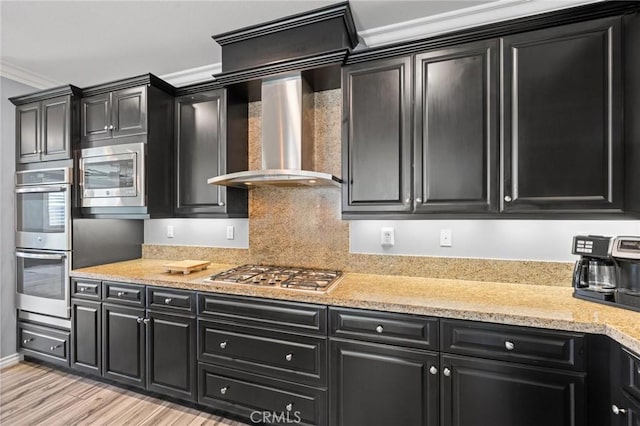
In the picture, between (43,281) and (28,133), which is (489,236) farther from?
(28,133)

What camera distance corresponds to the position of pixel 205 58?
8.73 ft

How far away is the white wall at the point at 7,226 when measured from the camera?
8.89 feet

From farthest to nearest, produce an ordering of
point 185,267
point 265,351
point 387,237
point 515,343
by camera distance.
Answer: point 185,267, point 387,237, point 265,351, point 515,343

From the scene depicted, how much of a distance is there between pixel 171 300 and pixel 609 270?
8.36 ft

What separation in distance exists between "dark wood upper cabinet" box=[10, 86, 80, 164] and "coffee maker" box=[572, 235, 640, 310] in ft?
11.9

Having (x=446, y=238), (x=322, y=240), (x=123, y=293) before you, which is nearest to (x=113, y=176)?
(x=123, y=293)

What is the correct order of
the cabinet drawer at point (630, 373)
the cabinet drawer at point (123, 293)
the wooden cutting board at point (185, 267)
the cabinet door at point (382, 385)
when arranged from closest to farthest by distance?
the cabinet drawer at point (630, 373) → the cabinet door at point (382, 385) → the cabinet drawer at point (123, 293) → the wooden cutting board at point (185, 267)

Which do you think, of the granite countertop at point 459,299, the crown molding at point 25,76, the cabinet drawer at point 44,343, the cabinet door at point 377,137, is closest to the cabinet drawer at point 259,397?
the granite countertop at point 459,299

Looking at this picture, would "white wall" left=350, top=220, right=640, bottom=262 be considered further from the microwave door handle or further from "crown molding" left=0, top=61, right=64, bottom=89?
"crown molding" left=0, top=61, right=64, bottom=89

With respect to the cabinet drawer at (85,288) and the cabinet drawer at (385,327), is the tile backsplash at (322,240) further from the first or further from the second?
the cabinet drawer at (85,288)

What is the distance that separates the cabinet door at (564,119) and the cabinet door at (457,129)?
8cm

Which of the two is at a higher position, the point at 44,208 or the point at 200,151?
the point at 200,151

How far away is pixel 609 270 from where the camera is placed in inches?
61.8

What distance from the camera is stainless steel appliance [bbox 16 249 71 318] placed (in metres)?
2.50
